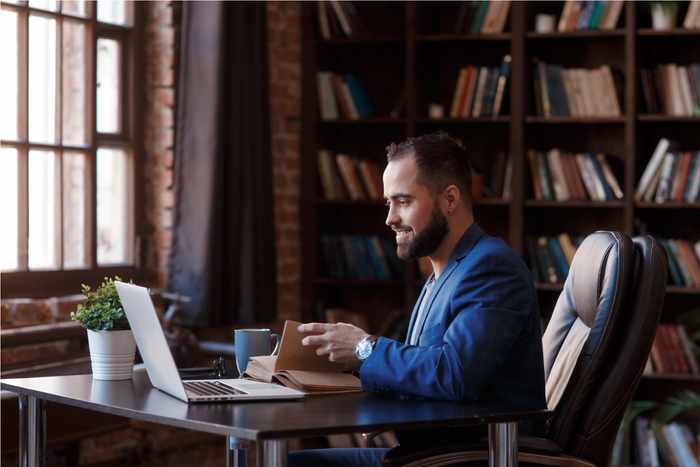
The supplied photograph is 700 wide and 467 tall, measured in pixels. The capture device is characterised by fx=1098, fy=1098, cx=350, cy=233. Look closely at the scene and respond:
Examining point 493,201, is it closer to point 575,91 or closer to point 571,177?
point 571,177

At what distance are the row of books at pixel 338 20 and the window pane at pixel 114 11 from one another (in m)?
1.03

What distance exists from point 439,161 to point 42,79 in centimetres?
231

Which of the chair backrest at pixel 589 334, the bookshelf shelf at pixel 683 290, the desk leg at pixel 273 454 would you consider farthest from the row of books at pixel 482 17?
the desk leg at pixel 273 454

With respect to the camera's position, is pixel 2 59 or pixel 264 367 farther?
pixel 2 59

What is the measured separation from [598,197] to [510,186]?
0.41m

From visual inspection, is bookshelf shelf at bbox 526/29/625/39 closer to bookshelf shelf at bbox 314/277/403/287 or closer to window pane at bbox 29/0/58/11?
bookshelf shelf at bbox 314/277/403/287

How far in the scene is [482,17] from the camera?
5.19m

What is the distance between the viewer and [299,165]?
211 inches

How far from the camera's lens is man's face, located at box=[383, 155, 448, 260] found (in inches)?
96.1

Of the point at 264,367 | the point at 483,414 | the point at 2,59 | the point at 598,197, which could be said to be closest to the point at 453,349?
the point at 483,414

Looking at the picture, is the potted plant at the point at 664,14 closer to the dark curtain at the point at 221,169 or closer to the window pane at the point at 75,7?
the dark curtain at the point at 221,169

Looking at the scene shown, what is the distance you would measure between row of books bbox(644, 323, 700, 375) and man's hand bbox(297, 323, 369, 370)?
2945mm

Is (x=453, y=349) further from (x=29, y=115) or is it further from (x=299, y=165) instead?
(x=299, y=165)

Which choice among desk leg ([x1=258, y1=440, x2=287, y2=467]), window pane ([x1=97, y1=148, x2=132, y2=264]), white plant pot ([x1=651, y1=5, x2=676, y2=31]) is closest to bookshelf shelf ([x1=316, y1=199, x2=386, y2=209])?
window pane ([x1=97, y1=148, x2=132, y2=264])
